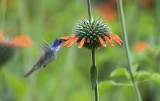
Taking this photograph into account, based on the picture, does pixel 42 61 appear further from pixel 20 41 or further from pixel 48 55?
pixel 20 41

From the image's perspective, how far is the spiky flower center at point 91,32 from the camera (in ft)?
6.26

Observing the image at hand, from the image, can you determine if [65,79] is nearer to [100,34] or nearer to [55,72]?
[55,72]

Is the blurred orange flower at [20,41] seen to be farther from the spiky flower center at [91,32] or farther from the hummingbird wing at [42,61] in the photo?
the spiky flower center at [91,32]

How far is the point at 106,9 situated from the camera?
21.7 ft

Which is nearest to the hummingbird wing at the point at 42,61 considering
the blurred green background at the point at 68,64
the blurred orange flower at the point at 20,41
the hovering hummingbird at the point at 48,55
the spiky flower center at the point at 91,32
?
the hovering hummingbird at the point at 48,55

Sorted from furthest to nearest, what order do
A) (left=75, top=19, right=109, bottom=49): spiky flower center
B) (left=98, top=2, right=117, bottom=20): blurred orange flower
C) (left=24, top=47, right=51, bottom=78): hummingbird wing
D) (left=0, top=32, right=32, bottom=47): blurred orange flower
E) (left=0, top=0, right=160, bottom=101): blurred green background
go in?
1. (left=98, top=2, right=117, bottom=20): blurred orange flower
2. (left=0, top=0, right=160, bottom=101): blurred green background
3. (left=0, top=32, right=32, bottom=47): blurred orange flower
4. (left=24, top=47, right=51, bottom=78): hummingbird wing
5. (left=75, top=19, right=109, bottom=49): spiky flower center

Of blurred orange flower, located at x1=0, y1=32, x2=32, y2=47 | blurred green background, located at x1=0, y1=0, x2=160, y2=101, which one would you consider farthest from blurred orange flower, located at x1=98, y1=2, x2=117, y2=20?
blurred orange flower, located at x1=0, y1=32, x2=32, y2=47

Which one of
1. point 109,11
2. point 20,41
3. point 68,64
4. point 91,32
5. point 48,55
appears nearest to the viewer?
point 91,32

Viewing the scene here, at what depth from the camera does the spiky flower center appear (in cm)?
191

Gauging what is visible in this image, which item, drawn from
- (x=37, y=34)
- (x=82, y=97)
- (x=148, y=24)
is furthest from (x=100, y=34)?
(x=148, y=24)

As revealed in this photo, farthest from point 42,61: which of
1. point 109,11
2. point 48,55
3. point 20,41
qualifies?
point 109,11

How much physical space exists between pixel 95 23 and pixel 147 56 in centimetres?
157

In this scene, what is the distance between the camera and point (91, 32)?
6.44 feet

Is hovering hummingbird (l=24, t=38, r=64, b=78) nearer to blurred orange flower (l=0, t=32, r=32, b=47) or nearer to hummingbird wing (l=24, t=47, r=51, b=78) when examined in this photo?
hummingbird wing (l=24, t=47, r=51, b=78)
